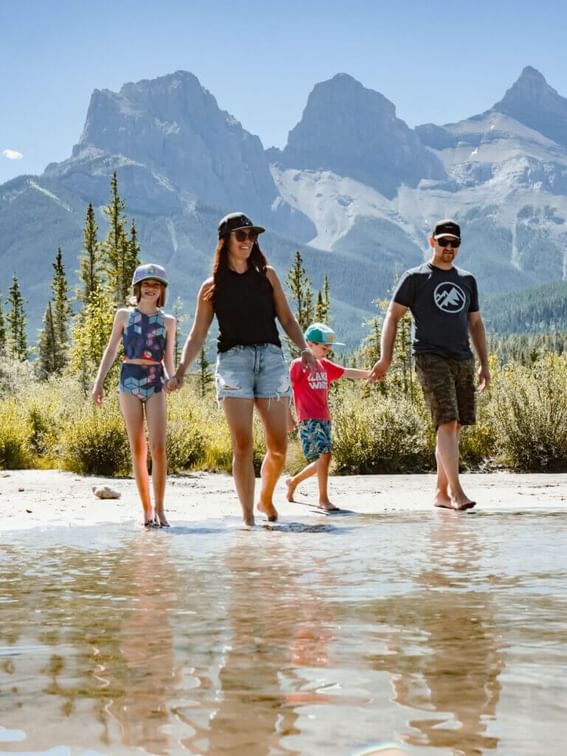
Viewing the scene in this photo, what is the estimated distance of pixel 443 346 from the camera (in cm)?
785

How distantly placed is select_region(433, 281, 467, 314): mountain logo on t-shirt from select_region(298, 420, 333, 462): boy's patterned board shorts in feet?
4.68

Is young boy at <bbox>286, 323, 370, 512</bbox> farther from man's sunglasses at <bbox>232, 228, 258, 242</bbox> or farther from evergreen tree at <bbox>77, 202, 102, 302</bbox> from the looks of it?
evergreen tree at <bbox>77, 202, 102, 302</bbox>

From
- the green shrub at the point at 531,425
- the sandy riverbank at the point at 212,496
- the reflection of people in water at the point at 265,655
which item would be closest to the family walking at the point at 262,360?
the sandy riverbank at the point at 212,496

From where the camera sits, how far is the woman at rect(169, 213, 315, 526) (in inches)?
262

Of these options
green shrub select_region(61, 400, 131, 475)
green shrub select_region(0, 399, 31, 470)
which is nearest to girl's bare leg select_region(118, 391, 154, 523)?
green shrub select_region(61, 400, 131, 475)

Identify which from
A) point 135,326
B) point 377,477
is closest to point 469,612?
point 135,326

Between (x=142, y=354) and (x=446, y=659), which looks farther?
(x=142, y=354)

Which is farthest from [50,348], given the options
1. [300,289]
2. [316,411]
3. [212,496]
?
[316,411]

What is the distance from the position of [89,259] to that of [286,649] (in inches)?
2493

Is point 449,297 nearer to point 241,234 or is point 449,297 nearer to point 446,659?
point 241,234

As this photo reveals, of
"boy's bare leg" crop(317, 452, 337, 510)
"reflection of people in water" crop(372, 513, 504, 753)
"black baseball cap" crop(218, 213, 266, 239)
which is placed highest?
"black baseball cap" crop(218, 213, 266, 239)

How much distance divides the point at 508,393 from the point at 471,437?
3.57ft

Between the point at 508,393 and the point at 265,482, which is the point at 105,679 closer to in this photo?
the point at 265,482

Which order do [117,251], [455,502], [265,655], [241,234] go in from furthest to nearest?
[117,251]
[455,502]
[241,234]
[265,655]
